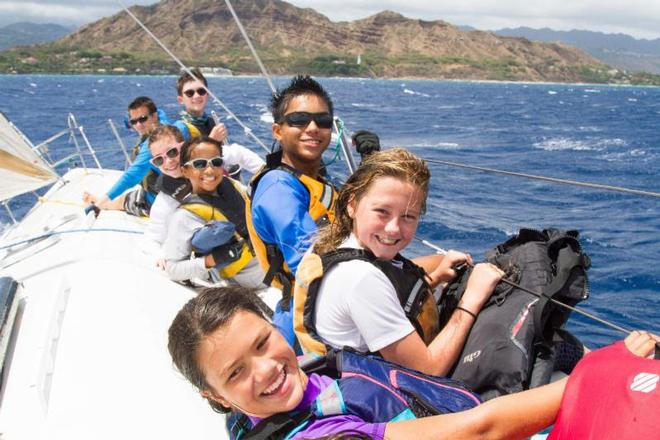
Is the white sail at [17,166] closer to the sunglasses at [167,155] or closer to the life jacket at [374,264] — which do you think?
the sunglasses at [167,155]

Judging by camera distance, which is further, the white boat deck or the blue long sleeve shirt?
the blue long sleeve shirt

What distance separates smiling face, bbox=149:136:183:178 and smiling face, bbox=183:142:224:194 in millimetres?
392

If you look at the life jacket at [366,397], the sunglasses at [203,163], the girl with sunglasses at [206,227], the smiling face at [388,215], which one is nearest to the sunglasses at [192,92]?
the girl with sunglasses at [206,227]

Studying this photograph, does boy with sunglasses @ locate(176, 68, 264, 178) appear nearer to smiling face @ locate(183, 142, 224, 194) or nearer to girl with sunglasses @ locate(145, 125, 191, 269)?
girl with sunglasses @ locate(145, 125, 191, 269)

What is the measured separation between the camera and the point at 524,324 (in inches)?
70.0

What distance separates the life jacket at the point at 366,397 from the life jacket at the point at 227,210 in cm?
186

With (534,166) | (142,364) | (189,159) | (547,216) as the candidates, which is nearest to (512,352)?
(142,364)

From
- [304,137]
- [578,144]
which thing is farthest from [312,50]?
[304,137]

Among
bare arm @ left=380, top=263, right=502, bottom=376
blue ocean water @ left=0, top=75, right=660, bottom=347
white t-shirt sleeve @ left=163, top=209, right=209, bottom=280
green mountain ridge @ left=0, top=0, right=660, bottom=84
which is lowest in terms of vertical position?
blue ocean water @ left=0, top=75, right=660, bottom=347

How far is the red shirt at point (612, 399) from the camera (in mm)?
1030

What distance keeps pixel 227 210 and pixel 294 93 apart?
1161 mm

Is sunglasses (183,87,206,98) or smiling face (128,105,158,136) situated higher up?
sunglasses (183,87,206,98)

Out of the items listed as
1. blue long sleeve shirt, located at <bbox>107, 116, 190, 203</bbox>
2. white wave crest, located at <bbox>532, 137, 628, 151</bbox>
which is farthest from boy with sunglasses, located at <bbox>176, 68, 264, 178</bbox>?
white wave crest, located at <bbox>532, 137, 628, 151</bbox>

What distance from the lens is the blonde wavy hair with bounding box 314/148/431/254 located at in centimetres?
168
